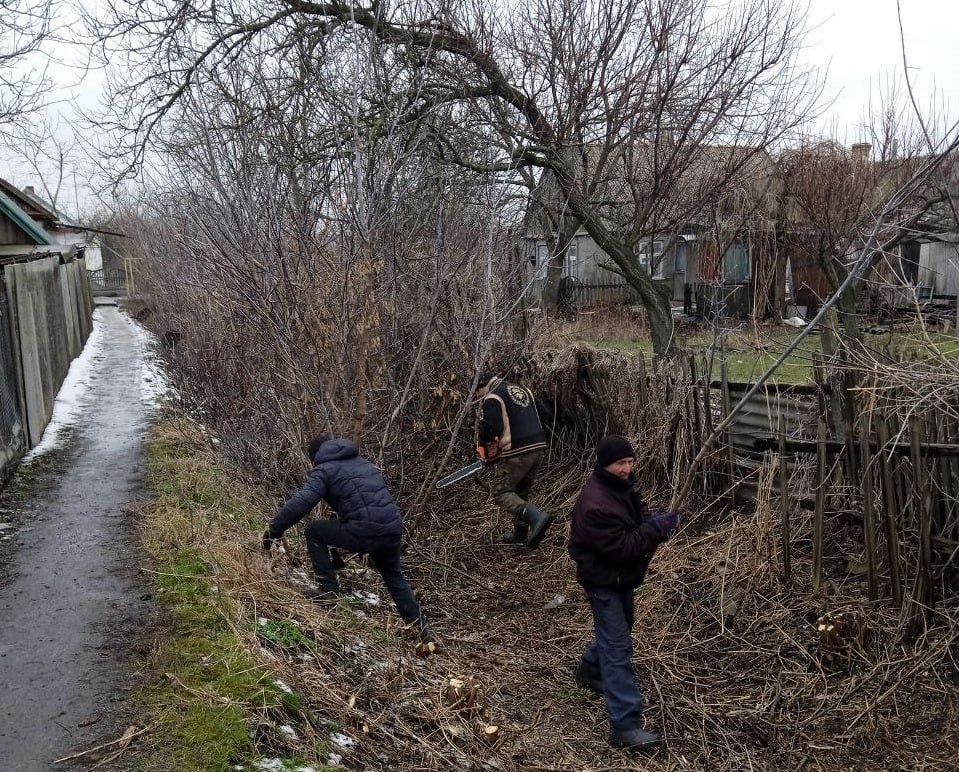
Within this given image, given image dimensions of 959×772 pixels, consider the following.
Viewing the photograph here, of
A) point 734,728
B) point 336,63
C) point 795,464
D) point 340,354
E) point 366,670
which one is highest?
point 336,63

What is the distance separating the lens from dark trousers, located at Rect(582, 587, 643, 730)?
4402 millimetres

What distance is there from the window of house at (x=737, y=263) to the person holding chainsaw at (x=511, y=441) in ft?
54.7

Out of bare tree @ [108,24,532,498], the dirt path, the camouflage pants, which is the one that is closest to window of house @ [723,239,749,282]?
bare tree @ [108,24,532,498]

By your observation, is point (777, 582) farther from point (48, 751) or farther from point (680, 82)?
point (680, 82)

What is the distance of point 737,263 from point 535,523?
1796 cm

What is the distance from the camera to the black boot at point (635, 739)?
4.36 meters

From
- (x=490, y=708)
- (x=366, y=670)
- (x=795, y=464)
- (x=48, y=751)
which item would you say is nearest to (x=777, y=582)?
(x=795, y=464)

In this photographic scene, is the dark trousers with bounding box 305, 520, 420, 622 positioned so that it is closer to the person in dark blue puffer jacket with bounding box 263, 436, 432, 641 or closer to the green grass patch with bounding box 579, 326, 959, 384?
the person in dark blue puffer jacket with bounding box 263, 436, 432, 641

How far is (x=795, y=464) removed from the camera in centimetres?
609

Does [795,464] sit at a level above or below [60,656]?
above

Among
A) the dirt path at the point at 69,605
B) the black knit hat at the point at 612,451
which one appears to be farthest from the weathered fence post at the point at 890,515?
the dirt path at the point at 69,605

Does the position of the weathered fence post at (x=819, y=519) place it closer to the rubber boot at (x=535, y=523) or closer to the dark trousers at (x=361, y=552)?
the rubber boot at (x=535, y=523)

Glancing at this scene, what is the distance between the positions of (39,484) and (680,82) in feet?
25.4

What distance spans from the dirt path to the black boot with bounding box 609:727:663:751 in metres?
2.35
